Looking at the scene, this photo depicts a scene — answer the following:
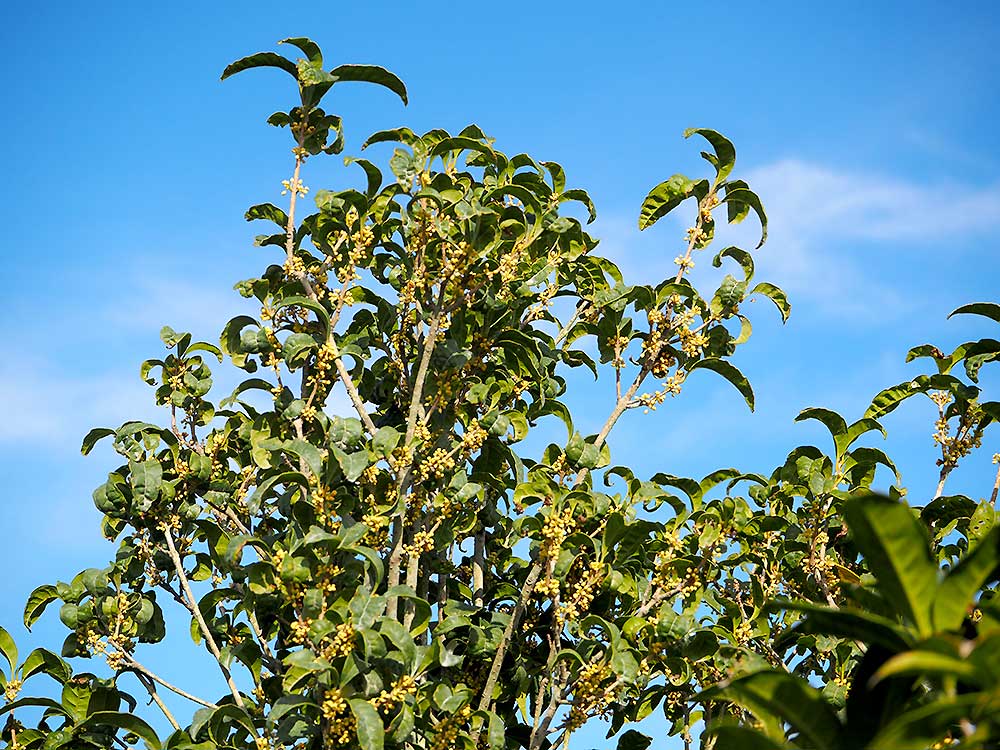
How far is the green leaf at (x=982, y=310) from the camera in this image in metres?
5.89

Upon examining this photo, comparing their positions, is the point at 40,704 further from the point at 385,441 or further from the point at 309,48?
the point at 309,48

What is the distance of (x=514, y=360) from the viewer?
5.90 meters

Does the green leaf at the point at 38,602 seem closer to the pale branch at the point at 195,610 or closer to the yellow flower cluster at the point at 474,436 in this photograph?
the pale branch at the point at 195,610

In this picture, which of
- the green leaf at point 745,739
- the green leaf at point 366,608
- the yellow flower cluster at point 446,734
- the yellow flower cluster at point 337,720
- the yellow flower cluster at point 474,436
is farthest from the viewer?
the yellow flower cluster at point 474,436

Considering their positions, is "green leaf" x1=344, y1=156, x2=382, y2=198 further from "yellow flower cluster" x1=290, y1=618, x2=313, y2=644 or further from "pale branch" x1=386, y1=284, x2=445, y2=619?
"yellow flower cluster" x1=290, y1=618, x2=313, y2=644

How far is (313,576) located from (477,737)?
1148mm

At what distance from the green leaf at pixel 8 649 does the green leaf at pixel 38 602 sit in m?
0.23

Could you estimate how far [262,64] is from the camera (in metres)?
5.62

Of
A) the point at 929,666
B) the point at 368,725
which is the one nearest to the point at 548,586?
the point at 368,725

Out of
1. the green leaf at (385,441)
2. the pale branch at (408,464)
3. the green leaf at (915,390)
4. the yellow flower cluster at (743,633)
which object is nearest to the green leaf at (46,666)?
the pale branch at (408,464)

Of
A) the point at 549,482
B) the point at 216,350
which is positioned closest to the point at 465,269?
the point at 549,482

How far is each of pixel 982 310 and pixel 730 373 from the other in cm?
144

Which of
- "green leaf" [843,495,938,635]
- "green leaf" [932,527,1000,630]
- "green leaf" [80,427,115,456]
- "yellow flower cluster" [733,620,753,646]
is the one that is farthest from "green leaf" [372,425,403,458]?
"green leaf" [932,527,1000,630]

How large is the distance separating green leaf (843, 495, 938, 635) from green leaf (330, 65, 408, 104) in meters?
3.69
